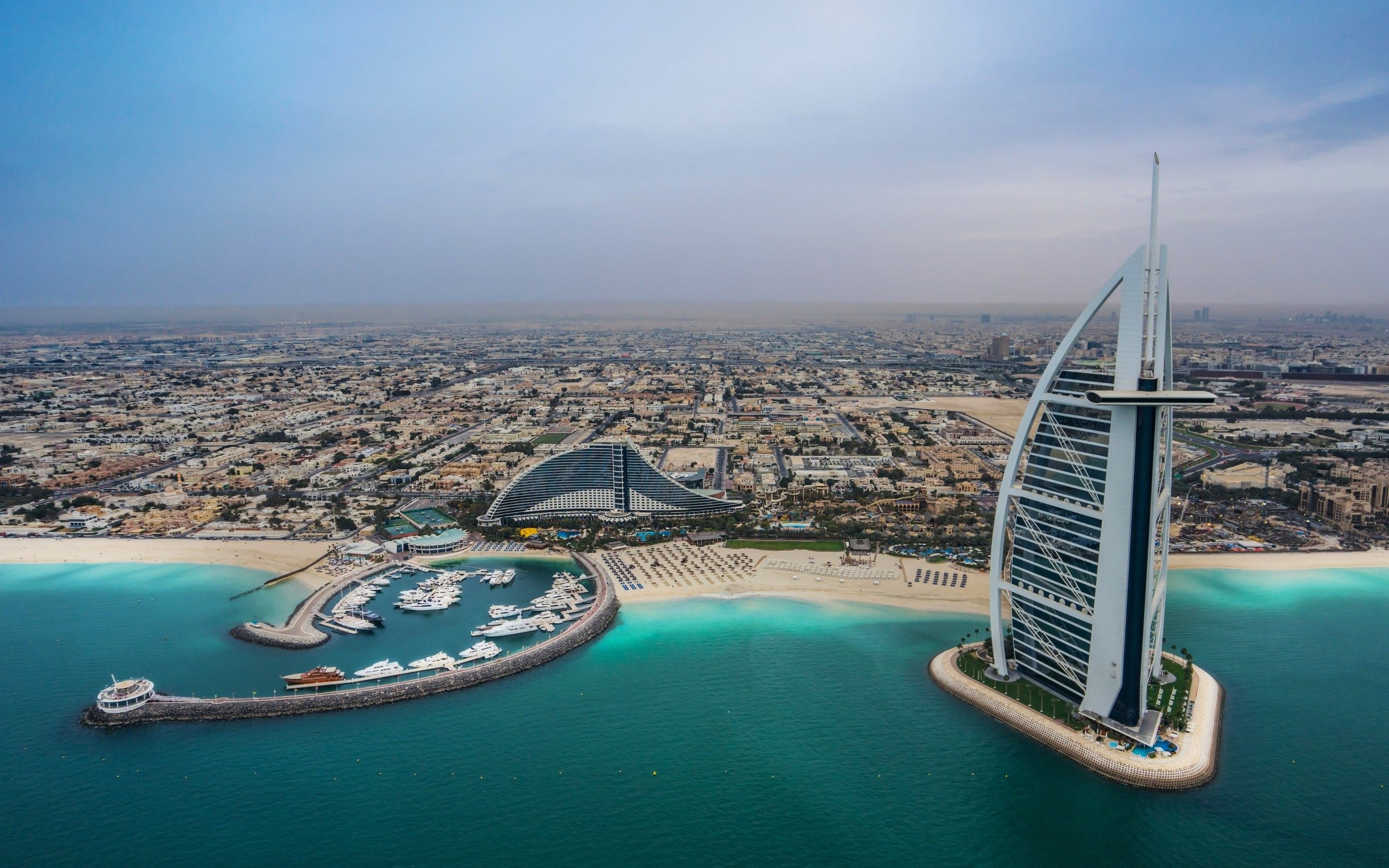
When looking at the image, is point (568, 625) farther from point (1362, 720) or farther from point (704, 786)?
point (1362, 720)

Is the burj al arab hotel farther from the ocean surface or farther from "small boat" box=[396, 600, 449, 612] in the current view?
"small boat" box=[396, 600, 449, 612]

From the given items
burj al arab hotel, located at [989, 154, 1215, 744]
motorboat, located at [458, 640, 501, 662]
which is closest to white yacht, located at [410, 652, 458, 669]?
motorboat, located at [458, 640, 501, 662]

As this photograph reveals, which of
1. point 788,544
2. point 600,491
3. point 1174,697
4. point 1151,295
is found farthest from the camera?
point 600,491

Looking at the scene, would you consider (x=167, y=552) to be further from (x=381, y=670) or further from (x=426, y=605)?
(x=381, y=670)

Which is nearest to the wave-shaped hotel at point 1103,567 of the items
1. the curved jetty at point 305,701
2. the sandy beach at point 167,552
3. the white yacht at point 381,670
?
the curved jetty at point 305,701

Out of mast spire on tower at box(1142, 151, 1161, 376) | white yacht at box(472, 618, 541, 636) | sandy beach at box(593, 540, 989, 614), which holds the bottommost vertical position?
white yacht at box(472, 618, 541, 636)

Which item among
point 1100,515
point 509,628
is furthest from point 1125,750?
point 509,628
